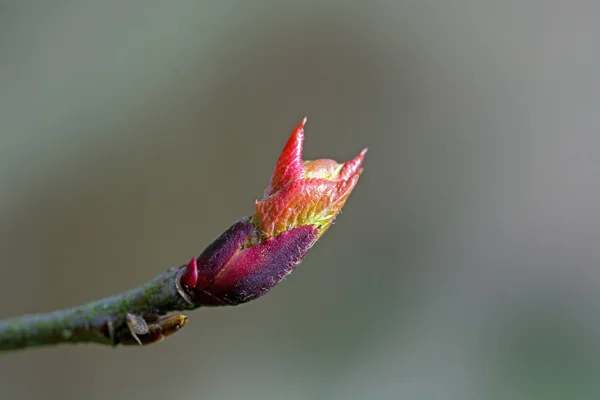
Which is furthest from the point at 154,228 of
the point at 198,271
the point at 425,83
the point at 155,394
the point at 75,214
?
the point at 198,271

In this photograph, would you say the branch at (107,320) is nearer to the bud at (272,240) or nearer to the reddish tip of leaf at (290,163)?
the bud at (272,240)

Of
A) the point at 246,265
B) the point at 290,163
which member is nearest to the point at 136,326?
the point at 246,265

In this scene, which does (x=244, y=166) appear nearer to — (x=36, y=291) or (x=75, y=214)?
(x=75, y=214)

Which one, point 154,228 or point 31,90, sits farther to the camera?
point 154,228

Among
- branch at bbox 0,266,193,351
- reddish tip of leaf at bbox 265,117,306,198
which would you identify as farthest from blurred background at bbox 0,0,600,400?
reddish tip of leaf at bbox 265,117,306,198

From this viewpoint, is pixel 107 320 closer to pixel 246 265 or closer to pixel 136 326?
pixel 136 326

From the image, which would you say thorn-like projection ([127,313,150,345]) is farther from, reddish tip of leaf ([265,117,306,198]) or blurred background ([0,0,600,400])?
blurred background ([0,0,600,400])

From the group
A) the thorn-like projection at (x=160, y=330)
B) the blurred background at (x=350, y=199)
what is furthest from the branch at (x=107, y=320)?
the blurred background at (x=350, y=199)
